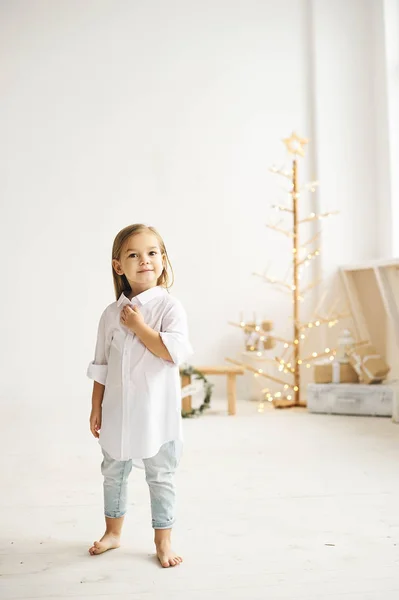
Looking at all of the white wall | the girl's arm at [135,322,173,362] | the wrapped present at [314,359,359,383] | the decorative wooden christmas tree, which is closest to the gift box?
the wrapped present at [314,359,359,383]

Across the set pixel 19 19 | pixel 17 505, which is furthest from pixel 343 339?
pixel 19 19

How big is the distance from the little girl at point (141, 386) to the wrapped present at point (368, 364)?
2.31 metres

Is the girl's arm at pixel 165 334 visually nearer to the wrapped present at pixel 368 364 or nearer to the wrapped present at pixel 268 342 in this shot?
the wrapped present at pixel 368 364

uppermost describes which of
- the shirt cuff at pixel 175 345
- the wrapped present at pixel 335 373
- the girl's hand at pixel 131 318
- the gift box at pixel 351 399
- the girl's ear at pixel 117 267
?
the girl's ear at pixel 117 267

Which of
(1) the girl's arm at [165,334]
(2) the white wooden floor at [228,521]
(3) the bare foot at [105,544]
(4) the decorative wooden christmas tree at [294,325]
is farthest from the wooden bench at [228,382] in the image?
(1) the girl's arm at [165,334]

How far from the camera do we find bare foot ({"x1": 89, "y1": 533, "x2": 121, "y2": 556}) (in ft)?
5.85

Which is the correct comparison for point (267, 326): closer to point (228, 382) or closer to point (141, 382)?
point (228, 382)

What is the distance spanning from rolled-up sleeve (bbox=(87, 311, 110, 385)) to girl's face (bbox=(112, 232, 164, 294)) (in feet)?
0.46

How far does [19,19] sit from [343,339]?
295cm

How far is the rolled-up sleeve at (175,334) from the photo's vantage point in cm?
174

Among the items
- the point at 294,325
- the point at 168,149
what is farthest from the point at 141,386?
the point at 168,149

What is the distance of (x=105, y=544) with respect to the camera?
1801 millimetres

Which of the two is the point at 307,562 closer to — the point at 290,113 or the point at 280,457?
the point at 280,457

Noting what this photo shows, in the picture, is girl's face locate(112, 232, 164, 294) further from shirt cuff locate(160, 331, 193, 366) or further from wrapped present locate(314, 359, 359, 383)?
wrapped present locate(314, 359, 359, 383)
